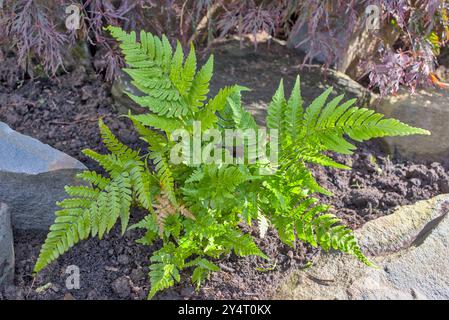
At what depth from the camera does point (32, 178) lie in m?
2.30

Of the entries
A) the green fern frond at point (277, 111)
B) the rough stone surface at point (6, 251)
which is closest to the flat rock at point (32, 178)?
the rough stone surface at point (6, 251)

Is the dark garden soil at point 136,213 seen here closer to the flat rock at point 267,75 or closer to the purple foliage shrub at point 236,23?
the flat rock at point 267,75

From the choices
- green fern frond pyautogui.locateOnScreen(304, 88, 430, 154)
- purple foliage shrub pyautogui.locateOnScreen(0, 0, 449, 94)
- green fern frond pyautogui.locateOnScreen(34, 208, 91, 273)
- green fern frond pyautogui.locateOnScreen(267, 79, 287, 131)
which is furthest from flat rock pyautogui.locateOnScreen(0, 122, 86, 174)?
green fern frond pyautogui.locateOnScreen(304, 88, 430, 154)

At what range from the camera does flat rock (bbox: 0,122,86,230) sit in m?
2.29

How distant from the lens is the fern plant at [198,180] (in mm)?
2029

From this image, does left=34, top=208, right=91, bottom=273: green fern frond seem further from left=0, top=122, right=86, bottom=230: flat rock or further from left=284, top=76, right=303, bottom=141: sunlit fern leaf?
left=284, top=76, right=303, bottom=141: sunlit fern leaf

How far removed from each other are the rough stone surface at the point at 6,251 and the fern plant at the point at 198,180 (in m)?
0.25

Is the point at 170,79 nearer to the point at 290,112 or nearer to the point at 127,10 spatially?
the point at 290,112

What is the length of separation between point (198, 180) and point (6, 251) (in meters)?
0.75

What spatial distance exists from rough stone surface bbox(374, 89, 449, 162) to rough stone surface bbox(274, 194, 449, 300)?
508mm

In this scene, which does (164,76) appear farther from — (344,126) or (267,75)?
(267,75)

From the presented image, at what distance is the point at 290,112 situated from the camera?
213cm

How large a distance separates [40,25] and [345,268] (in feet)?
5.61

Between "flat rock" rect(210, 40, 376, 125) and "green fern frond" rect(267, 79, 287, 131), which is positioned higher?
"green fern frond" rect(267, 79, 287, 131)
